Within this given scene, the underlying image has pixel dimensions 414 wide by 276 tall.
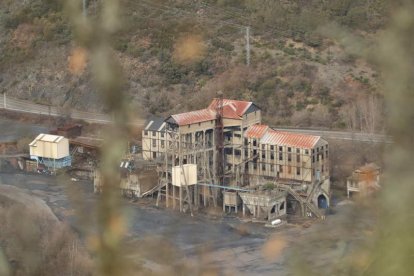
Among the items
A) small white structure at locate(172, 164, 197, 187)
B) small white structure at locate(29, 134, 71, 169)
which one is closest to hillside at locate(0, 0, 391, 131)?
small white structure at locate(29, 134, 71, 169)

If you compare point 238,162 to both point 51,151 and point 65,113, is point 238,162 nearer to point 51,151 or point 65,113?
point 51,151

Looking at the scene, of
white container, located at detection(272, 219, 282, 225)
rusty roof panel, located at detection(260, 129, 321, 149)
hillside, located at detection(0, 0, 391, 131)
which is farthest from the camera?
hillside, located at detection(0, 0, 391, 131)

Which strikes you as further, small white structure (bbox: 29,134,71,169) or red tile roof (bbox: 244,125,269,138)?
small white structure (bbox: 29,134,71,169)

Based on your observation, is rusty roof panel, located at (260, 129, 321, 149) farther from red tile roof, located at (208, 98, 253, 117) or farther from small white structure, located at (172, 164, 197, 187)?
small white structure, located at (172, 164, 197, 187)

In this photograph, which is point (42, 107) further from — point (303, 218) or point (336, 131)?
point (303, 218)

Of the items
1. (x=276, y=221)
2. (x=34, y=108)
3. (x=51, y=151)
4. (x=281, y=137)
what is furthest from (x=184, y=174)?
(x=34, y=108)

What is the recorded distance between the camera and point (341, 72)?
9.61 m

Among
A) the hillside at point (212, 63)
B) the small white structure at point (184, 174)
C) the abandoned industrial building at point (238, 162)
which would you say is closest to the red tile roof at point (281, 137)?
the abandoned industrial building at point (238, 162)

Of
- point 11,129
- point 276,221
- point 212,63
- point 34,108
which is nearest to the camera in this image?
point 276,221

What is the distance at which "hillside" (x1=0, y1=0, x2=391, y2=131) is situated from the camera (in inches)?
364

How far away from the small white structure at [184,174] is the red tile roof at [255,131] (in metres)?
0.72

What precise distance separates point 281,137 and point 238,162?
0.48m

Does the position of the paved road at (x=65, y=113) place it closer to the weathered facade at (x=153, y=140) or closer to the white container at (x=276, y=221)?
the weathered facade at (x=153, y=140)

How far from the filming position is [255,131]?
7.40 meters
